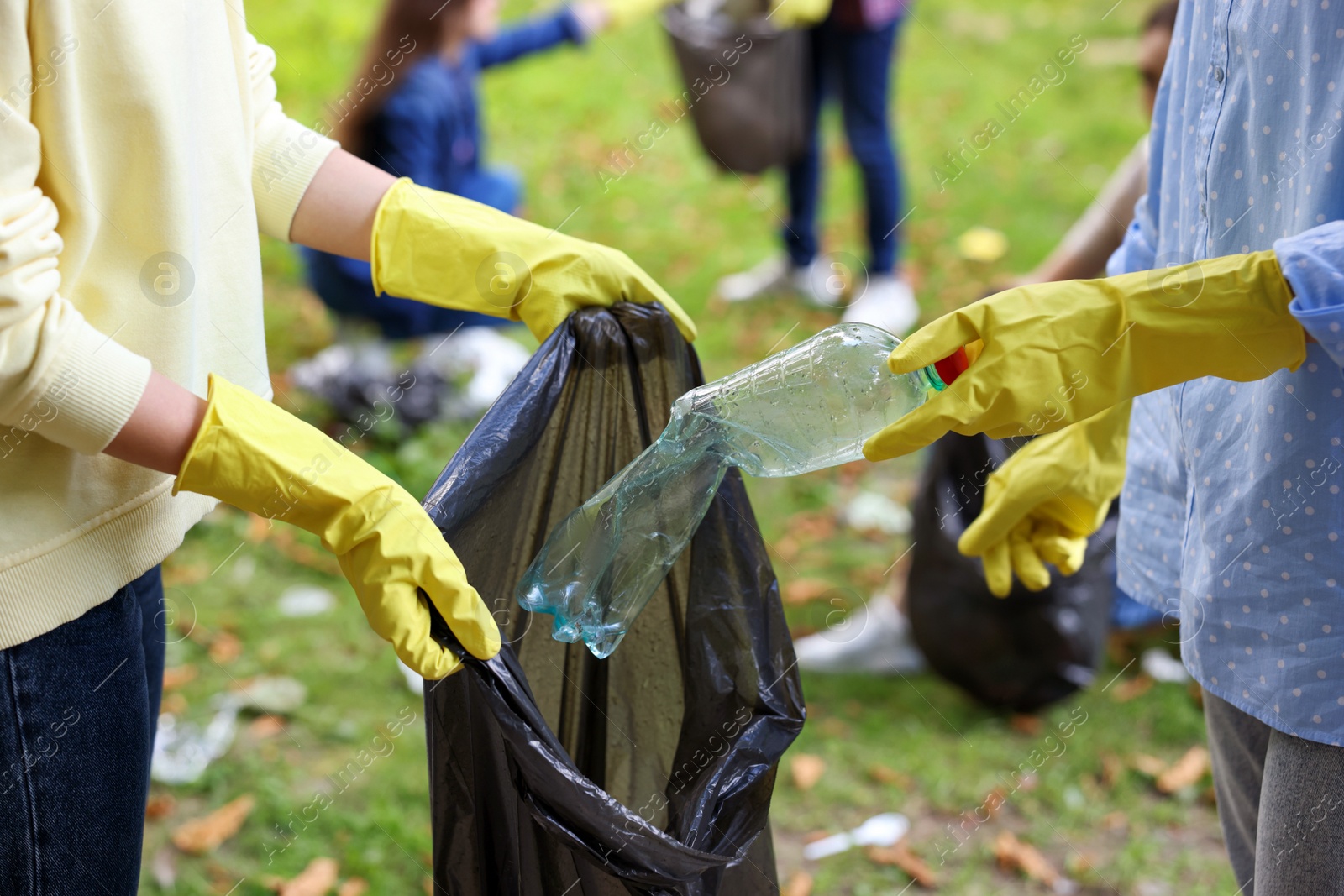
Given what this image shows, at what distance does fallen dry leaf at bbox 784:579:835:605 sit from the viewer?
3.56 m

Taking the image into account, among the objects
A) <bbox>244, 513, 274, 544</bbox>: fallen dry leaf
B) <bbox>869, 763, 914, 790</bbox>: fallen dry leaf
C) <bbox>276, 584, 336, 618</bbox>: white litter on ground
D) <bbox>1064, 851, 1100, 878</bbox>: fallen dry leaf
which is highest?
<bbox>244, 513, 274, 544</bbox>: fallen dry leaf

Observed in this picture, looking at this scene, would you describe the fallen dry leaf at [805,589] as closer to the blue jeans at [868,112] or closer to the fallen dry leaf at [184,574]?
the fallen dry leaf at [184,574]

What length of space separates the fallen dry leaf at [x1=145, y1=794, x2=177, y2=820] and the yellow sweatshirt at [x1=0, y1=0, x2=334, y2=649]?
1563 millimetres

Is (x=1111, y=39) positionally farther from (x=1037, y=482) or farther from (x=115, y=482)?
(x=115, y=482)

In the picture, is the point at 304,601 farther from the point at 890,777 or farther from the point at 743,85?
the point at 743,85

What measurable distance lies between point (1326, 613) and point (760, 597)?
2.24ft

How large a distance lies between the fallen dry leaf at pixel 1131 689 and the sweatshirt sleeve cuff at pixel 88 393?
2747mm

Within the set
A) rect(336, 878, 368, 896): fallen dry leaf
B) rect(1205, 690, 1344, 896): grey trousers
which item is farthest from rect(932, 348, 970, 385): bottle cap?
rect(336, 878, 368, 896): fallen dry leaf

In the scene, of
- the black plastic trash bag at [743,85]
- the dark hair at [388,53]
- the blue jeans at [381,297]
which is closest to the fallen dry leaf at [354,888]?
the blue jeans at [381,297]

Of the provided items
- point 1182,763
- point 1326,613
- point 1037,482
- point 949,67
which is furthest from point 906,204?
point 1326,613

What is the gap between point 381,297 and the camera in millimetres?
4461

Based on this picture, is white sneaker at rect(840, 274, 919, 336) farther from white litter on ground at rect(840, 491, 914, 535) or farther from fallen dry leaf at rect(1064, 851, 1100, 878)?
fallen dry leaf at rect(1064, 851, 1100, 878)

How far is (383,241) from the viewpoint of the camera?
1.62m

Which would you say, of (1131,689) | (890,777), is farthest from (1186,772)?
(890,777)
